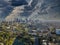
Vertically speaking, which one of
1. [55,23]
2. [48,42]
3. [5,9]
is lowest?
[48,42]

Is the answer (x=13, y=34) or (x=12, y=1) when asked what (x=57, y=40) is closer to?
(x=13, y=34)

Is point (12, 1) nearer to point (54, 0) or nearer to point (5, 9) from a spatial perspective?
point (5, 9)

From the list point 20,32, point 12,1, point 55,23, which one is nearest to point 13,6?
point 12,1

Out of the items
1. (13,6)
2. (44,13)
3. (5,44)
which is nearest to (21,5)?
(13,6)

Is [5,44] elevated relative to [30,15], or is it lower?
lower

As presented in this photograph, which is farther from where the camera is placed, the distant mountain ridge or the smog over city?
the distant mountain ridge

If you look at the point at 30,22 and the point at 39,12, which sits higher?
the point at 39,12

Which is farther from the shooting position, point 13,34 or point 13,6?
point 13,6

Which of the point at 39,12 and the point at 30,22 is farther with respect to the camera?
the point at 39,12

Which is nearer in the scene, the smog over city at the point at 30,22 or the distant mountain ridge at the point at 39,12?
the smog over city at the point at 30,22
